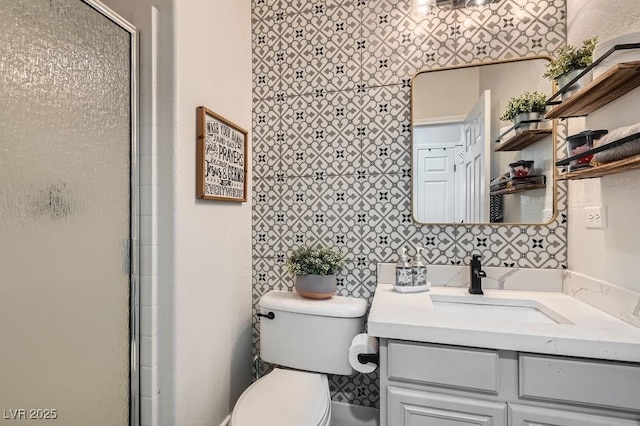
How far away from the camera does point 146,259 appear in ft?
3.92

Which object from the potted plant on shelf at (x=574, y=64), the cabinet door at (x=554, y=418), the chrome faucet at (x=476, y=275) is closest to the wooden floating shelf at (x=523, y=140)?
the potted plant on shelf at (x=574, y=64)

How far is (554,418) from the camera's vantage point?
904 millimetres

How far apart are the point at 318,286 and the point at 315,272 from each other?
0.06 metres

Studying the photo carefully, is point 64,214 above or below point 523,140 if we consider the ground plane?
below

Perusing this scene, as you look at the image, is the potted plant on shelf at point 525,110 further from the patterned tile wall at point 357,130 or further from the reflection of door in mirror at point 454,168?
the patterned tile wall at point 357,130

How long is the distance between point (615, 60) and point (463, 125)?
0.60 metres

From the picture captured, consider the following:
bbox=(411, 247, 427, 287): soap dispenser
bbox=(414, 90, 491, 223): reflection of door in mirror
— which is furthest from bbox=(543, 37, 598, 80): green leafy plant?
bbox=(411, 247, 427, 287): soap dispenser

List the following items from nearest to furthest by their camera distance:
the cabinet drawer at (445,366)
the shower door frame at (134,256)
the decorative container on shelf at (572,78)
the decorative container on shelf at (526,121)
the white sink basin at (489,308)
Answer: the cabinet drawer at (445,366)
the decorative container on shelf at (572,78)
the shower door frame at (134,256)
the white sink basin at (489,308)
the decorative container on shelf at (526,121)

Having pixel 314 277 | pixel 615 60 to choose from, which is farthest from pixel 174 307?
pixel 615 60

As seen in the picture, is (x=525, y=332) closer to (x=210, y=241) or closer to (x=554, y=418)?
(x=554, y=418)

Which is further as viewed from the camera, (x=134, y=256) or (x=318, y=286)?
(x=318, y=286)

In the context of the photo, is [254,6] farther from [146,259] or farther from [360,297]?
[360,297]

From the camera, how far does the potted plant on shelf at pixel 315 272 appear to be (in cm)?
149

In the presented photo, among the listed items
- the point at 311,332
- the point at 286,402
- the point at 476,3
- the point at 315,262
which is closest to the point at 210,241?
the point at 315,262
